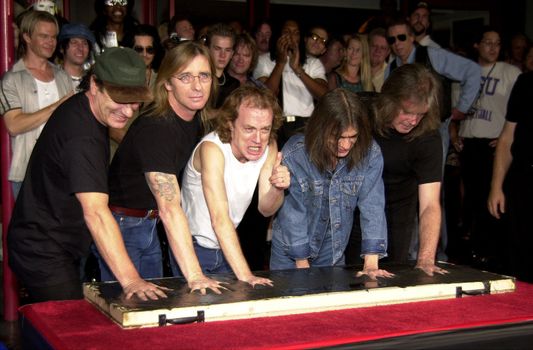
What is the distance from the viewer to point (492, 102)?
19.1 ft

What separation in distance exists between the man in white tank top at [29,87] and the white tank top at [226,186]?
128cm

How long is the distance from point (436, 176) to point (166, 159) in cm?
116

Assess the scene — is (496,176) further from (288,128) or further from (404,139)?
(288,128)

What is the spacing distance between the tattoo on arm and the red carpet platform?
0.44m

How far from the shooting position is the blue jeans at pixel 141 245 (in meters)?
2.99

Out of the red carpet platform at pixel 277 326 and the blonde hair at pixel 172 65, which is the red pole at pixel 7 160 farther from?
the red carpet platform at pixel 277 326

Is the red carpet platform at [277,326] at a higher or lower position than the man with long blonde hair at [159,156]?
lower

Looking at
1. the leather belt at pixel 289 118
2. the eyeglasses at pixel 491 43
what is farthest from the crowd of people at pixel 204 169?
the eyeglasses at pixel 491 43

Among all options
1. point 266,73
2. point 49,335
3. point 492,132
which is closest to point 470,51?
point 492,132

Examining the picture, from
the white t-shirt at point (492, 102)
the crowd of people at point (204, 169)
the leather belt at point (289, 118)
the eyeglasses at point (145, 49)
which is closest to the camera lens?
the crowd of people at point (204, 169)

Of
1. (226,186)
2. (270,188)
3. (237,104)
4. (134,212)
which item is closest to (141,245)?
(134,212)

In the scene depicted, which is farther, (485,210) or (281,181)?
(485,210)

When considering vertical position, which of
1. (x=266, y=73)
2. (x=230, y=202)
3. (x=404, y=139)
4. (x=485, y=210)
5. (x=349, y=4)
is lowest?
(x=485, y=210)

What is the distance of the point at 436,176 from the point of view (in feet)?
10.8
